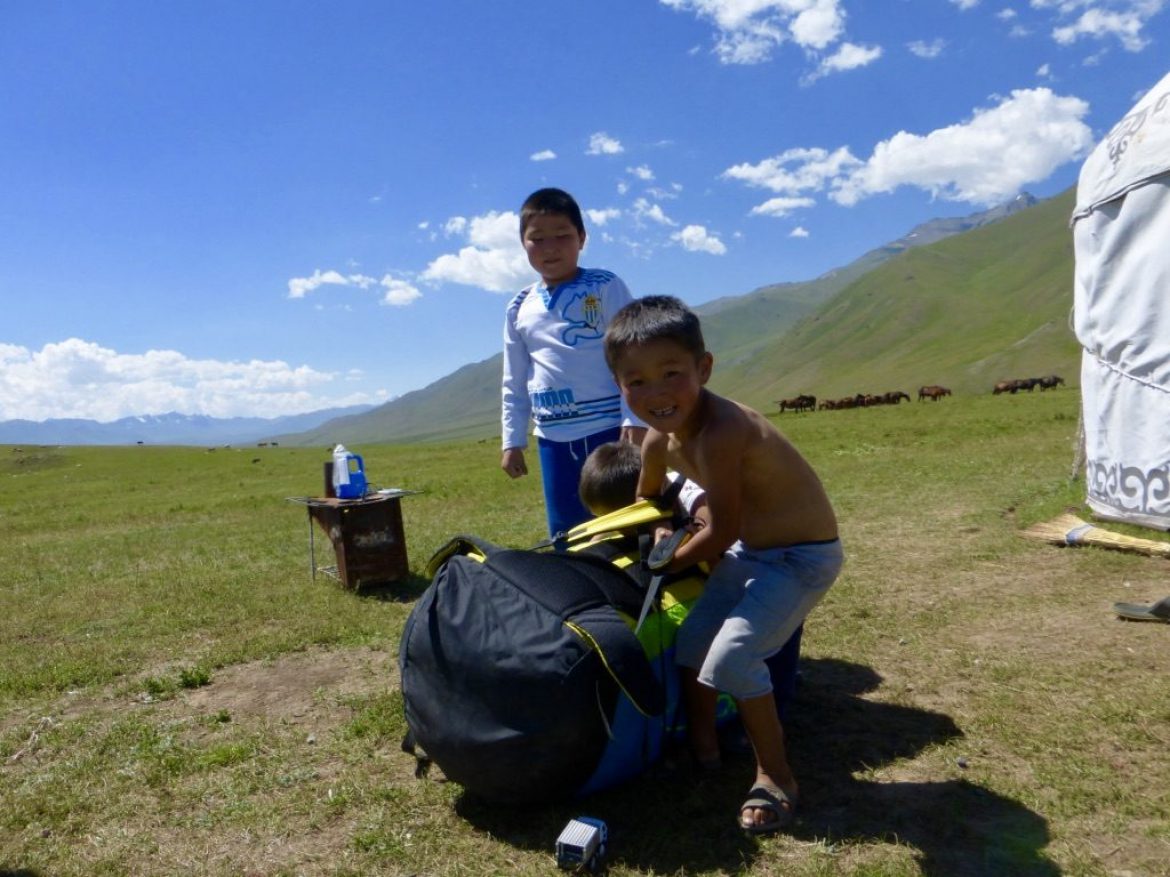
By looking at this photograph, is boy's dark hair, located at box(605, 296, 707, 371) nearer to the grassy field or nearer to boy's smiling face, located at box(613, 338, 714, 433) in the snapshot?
boy's smiling face, located at box(613, 338, 714, 433)

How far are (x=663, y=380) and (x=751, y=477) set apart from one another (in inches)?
20.6

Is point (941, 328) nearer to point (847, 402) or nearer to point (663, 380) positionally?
point (847, 402)

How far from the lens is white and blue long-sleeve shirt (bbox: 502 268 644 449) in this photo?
4.29 metres

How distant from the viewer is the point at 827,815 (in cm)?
303

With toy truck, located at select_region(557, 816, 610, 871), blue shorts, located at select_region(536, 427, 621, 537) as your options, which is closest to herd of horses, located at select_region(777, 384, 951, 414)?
blue shorts, located at select_region(536, 427, 621, 537)

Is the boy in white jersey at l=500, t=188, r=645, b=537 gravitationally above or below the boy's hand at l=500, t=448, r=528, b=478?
above

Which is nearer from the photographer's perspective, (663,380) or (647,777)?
(663,380)

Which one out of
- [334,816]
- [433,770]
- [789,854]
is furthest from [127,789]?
[789,854]

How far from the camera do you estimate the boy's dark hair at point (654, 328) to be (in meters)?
2.93

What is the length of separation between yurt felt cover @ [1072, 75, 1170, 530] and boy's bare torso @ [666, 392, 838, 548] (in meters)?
4.67

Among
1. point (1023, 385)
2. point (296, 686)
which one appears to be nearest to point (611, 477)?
point (296, 686)

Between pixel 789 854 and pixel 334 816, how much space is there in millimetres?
1803

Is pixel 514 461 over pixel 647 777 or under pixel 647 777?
over

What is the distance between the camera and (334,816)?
3.27 m
